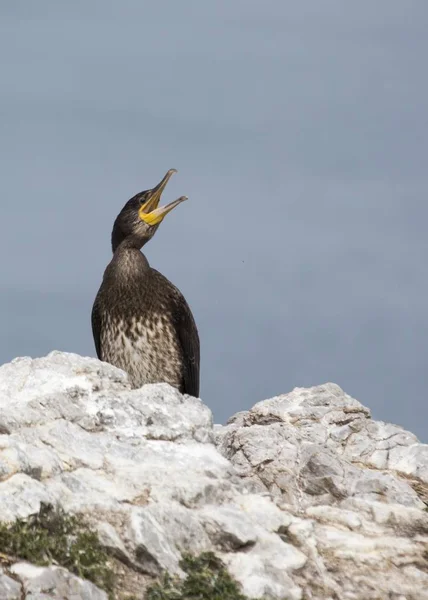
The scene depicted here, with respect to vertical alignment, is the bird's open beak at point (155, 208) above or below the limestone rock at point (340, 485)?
above

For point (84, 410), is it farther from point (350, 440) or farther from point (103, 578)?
point (350, 440)

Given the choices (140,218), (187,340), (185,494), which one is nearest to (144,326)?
(187,340)

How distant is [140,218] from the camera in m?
14.6

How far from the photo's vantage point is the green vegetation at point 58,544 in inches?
314

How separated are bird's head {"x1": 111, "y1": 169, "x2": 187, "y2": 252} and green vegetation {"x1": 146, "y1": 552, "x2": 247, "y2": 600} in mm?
6597

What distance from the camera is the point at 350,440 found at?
1284cm

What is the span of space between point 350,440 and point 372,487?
1871mm

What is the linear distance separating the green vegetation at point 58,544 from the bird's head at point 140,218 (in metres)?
6.47

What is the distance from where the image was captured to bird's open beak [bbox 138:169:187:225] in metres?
14.6

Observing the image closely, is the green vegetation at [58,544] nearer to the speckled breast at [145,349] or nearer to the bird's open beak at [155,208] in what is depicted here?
the speckled breast at [145,349]

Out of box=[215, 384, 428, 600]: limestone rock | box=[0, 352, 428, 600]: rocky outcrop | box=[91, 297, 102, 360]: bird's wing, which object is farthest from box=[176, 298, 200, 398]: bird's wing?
box=[0, 352, 428, 600]: rocky outcrop

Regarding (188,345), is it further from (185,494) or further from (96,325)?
(185,494)

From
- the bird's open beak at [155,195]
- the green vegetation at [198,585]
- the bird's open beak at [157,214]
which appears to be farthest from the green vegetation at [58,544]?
the bird's open beak at [155,195]

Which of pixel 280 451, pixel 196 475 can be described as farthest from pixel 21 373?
pixel 280 451
